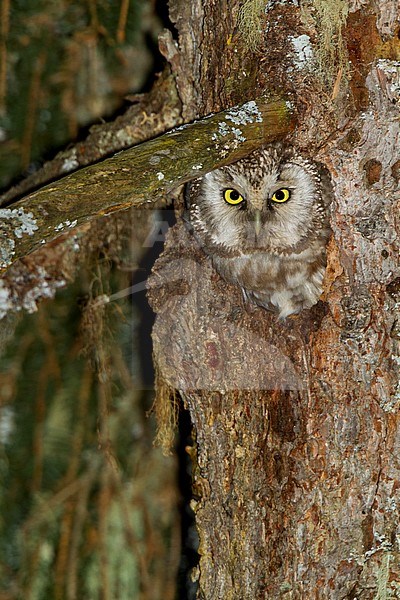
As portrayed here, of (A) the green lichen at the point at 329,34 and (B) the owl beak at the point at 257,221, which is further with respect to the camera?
(B) the owl beak at the point at 257,221

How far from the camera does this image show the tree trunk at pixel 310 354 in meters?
1.19

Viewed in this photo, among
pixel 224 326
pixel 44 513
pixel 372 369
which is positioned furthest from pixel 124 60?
pixel 44 513

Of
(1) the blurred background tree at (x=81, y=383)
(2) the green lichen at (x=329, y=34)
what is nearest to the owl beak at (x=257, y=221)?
(2) the green lichen at (x=329, y=34)

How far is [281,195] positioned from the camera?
1.31 meters

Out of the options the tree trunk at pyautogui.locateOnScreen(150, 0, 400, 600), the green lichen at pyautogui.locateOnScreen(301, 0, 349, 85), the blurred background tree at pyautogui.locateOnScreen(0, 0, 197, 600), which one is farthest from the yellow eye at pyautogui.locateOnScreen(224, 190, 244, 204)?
the blurred background tree at pyautogui.locateOnScreen(0, 0, 197, 600)

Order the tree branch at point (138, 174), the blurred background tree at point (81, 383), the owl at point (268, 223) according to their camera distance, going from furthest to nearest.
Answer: the blurred background tree at point (81, 383)
the owl at point (268, 223)
the tree branch at point (138, 174)

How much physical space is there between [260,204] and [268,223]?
47mm

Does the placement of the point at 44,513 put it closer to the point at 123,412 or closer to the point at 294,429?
the point at 123,412

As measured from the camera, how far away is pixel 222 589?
1378 mm

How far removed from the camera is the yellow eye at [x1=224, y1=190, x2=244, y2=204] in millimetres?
1330

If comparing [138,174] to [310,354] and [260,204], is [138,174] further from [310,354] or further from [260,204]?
[310,354]

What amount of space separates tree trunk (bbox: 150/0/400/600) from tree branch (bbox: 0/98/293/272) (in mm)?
86

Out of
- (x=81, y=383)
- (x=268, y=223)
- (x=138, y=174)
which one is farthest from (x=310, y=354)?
(x=81, y=383)

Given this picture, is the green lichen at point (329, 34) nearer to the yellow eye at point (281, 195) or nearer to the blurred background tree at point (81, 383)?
the yellow eye at point (281, 195)
